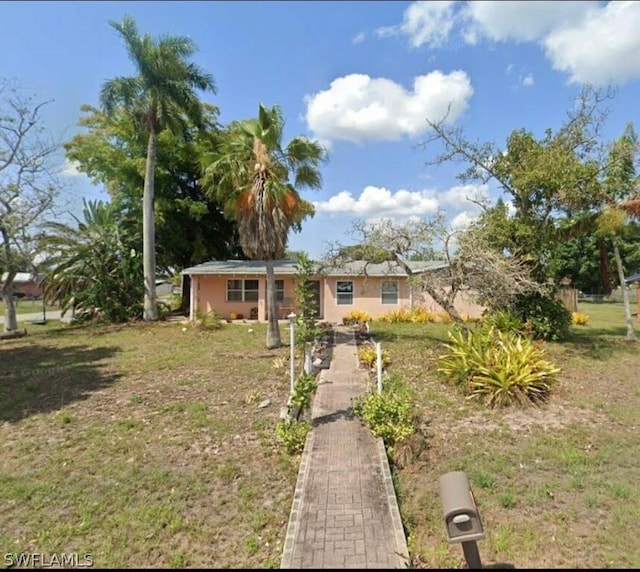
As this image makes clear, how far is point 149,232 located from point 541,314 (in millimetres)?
16795

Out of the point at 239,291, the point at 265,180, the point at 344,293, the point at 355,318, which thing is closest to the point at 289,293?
the point at 239,291

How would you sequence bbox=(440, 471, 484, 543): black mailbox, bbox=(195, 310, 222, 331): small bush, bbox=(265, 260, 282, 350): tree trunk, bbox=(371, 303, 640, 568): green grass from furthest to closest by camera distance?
bbox=(195, 310, 222, 331): small bush, bbox=(265, 260, 282, 350): tree trunk, bbox=(371, 303, 640, 568): green grass, bbox=(440, 471, 484, 543): black mailbox

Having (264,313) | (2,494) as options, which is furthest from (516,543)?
(264,313)

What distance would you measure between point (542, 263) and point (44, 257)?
21.9m

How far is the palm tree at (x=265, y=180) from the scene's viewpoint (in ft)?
41.1

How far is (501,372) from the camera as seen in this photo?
319 inches

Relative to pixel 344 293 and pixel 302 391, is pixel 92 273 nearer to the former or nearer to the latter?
pixel 344 293

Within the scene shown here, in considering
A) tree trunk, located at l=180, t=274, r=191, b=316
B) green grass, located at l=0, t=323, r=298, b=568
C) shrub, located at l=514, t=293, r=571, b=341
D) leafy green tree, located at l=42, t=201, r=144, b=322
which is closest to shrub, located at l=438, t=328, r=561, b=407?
green grass, located at l=0, t=323, r=298, b=568

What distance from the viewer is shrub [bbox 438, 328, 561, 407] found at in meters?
7.89

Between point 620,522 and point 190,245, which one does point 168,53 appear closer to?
point 190,245

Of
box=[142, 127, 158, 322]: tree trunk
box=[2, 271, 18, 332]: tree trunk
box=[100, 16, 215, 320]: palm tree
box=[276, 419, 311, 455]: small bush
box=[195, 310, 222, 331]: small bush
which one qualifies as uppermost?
box=[100, 16, 215, 320]: palm tree

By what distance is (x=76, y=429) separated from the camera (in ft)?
22.3

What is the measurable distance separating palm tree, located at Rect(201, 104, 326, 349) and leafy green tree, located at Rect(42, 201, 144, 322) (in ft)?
31.7

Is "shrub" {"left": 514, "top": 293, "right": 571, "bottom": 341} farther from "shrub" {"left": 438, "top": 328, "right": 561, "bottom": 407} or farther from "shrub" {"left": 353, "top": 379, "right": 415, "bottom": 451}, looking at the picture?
"shrub" {"left": 353, "top": 379, "right": 415, "bottom": 451}
